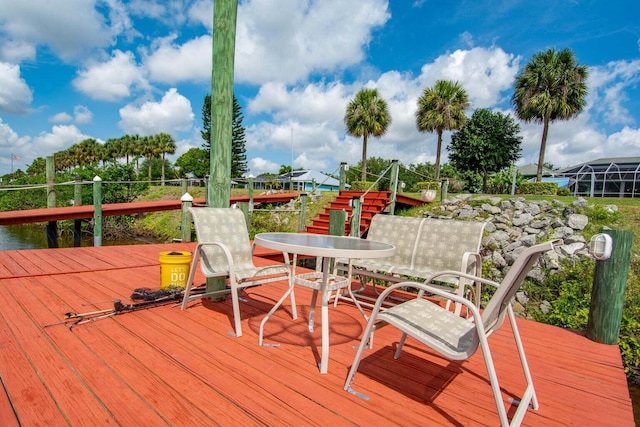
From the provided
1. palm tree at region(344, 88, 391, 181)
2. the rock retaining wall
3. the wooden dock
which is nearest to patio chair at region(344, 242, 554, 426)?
the rock retaining wall

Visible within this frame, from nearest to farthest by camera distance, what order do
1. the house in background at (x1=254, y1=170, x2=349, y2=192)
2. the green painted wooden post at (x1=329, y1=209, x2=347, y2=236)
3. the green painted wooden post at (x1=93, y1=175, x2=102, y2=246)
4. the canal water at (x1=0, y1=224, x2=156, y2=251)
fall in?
the green painted wooden post at (x1=329, y1=209, x2=347, y2=236), the green painted wooden post at (x1=93, y1=175, x2=102, y2=246), the house in background at (x1=254, y1=170, x2=349, y2=192), the canal water at (x1=0, y1=224, x2=156, y2=251)

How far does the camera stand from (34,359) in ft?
5.77

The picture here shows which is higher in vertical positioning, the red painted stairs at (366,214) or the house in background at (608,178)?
the house in background at (608,178)

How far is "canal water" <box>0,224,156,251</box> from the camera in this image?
36.6 ft

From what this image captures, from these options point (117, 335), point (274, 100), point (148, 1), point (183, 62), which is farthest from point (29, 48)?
point (117, 335)

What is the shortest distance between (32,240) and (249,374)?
49.0ft

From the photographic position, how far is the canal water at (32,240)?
36.6 feet

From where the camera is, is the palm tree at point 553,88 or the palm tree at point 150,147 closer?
the palm tree at point 553,88

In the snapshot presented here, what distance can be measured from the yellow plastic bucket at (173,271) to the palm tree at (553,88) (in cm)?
1560

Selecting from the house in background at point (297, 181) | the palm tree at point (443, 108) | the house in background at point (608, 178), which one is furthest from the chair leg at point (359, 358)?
the house in background at point (608, 178)

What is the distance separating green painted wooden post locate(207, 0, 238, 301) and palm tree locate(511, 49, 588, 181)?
605 inches

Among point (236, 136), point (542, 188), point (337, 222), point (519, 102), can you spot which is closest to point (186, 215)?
point (337, 222)

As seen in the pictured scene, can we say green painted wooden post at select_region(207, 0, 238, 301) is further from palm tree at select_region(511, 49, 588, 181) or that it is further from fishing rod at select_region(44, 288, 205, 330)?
palm tree at select_region(511, 49, 588, 181)

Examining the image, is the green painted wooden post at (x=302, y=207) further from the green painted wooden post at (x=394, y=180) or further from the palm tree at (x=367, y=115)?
the palm tree at (x=367, y=115)
